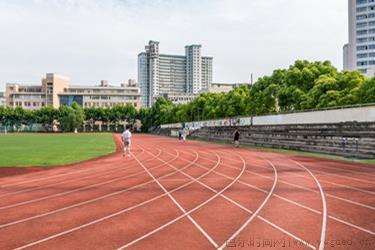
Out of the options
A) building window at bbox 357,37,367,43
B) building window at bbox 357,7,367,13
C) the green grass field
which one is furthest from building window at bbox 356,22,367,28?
the green grass field

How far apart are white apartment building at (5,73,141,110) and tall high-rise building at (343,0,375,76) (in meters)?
78.6

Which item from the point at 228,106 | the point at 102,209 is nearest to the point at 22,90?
the point at 228,106

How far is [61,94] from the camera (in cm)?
12812

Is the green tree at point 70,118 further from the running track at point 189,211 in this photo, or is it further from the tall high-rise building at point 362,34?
the running track at point 189,211

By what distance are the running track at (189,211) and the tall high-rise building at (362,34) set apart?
3778 inches

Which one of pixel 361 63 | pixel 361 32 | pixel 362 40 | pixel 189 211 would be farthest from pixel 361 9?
pixel 189 211

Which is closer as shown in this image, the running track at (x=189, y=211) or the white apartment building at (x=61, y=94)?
the running track at (x=189, y=211)

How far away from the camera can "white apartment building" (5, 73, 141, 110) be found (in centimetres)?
12481

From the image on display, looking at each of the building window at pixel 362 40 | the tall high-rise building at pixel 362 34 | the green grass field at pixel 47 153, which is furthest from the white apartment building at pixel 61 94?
the green grass field at pixel 47 153

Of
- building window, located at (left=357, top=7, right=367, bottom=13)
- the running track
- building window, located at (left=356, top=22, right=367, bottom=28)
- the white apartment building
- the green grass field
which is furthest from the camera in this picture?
the white apartment building

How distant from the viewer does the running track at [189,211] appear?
5.70m

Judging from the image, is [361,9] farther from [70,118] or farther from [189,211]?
[189,211]

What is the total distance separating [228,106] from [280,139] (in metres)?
25.6

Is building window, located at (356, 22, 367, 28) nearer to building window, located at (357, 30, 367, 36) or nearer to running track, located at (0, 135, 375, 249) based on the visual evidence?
building window, located at (357, 30, 367, 36)
